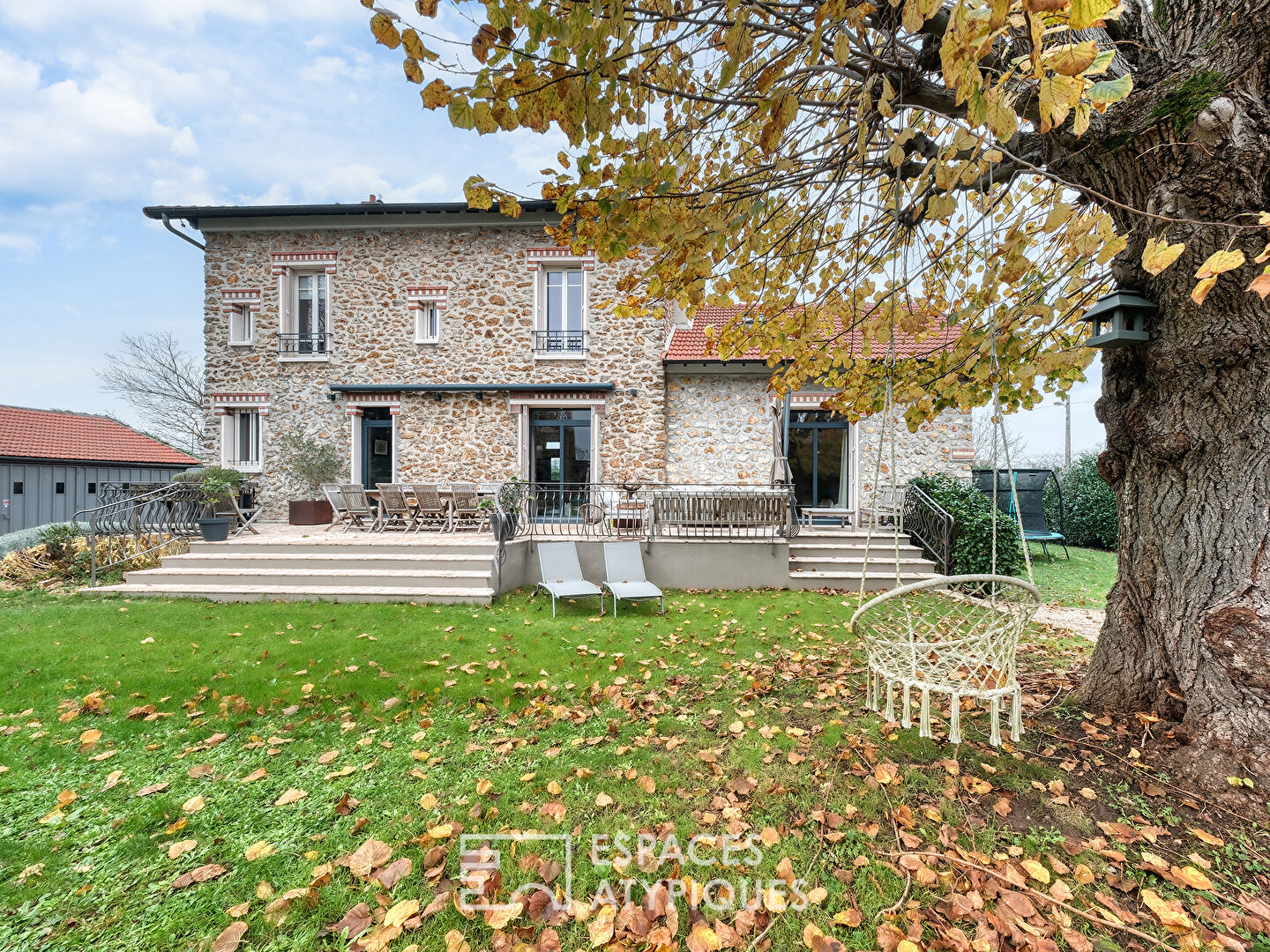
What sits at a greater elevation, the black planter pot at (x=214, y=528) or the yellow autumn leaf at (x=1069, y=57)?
the yellow autumn leaf at (x=1069, y=57)

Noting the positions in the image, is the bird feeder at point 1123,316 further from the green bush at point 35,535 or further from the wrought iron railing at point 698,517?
the green bush at point 35,535

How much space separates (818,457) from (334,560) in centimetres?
1001

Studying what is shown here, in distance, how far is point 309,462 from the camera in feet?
39.4

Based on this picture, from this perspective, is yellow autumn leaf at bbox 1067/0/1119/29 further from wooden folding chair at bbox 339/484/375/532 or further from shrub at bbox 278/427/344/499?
shrub at bbox 278/427/344/499

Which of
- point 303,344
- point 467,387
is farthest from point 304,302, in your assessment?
point 467,387

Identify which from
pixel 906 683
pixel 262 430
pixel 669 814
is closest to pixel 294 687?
pixel 669 814

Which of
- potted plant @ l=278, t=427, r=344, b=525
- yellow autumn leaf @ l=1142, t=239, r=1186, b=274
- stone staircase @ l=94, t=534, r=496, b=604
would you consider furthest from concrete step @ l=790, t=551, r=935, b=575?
potted plant @ l=278, t=427, r=344, b=525

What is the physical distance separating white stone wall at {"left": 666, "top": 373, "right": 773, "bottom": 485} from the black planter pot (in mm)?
8330

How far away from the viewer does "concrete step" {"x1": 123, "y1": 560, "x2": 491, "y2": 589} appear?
729cm

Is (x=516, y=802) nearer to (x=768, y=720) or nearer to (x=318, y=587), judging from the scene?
(x=768, y=720)

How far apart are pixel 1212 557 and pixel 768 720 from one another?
8.51 feet

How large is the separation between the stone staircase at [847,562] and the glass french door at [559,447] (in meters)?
5.40

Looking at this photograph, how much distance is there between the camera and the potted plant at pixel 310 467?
11.8 meters

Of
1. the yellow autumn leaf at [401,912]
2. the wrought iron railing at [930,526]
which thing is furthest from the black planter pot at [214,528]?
the wrought iron railing at [930,526]
